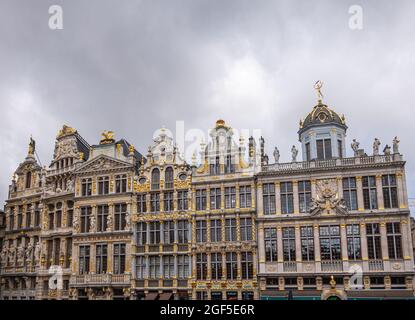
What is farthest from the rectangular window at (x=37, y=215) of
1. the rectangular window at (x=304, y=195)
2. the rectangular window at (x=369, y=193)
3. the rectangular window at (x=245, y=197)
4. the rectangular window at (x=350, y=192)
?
the rectangular window at (x=369, y=193)

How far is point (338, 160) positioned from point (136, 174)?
57.8ft

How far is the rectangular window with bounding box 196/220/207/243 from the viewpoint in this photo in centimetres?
3666

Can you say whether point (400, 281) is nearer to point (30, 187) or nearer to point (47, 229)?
point (47, 229)

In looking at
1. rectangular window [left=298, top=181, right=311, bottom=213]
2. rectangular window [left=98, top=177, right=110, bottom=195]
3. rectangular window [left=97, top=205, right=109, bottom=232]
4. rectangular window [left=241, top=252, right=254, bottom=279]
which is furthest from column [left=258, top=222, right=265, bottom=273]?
rectangular window [left=98, top=177, right=110, bottom=195]

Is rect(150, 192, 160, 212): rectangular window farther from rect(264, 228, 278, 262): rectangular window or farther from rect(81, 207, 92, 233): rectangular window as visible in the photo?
rect(264, 228, 278, 262): rectangular window

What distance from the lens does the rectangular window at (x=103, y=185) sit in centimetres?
4097

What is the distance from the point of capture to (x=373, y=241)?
32219 mm

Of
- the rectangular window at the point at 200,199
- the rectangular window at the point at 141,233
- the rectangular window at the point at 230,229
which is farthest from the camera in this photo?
the rectangular window at the point at 141,233

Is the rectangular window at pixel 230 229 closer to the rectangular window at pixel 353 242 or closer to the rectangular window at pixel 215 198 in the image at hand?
the rectangular window at pixel 215 198

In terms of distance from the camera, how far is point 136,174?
4034 centimetres

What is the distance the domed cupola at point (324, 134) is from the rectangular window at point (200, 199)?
8.99 meters

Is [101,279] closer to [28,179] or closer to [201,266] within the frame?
[201,266]

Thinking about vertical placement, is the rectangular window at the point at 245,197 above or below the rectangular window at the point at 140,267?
above
